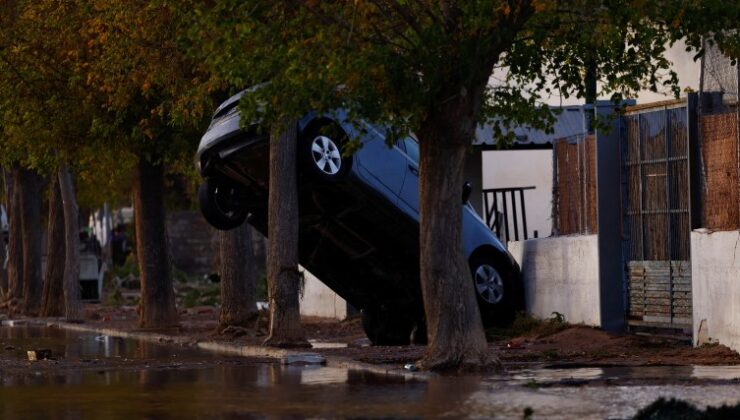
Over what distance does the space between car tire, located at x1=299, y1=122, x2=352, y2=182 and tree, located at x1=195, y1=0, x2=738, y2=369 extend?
363 cm

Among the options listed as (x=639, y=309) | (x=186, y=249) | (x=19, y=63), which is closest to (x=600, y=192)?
(x=639, y=309)

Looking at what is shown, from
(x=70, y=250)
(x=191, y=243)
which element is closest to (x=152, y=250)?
(x=70, y=250)

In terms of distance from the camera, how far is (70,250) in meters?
34.3

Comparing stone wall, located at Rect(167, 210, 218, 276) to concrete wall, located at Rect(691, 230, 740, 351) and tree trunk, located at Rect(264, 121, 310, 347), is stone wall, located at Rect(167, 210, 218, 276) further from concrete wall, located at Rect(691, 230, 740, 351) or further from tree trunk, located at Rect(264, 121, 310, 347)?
concrete wall, located at Rect(691, 230, 740, 351)

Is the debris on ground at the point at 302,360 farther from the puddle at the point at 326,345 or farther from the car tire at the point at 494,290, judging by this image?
the car tire at the point at 494,290

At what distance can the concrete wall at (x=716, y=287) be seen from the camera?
17.7 meters

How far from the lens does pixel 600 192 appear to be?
2131cm

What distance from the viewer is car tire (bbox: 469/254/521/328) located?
22.7 m

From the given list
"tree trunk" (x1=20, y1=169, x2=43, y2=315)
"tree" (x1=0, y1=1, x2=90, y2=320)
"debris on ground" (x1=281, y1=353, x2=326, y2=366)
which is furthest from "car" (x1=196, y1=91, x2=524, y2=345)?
"tree trunk" (x1=20, y1=169, x2=43, y2=315)

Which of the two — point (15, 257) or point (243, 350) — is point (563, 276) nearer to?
A: point (243, 350)

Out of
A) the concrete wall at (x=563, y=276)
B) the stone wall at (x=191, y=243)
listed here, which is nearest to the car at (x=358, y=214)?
the concrete wall at (x=563, y=276)

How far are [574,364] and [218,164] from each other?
599 centimetres

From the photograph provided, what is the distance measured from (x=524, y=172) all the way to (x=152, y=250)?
27.9 ft

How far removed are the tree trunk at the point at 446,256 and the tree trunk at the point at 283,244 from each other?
423 cm
